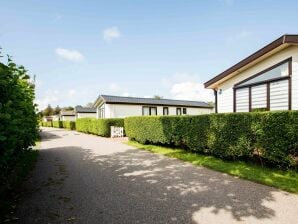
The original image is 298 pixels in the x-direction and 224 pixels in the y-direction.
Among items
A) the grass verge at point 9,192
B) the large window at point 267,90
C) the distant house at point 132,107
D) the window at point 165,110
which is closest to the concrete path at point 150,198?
the grass verge at point 9,192

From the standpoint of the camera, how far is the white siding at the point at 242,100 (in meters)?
13.3

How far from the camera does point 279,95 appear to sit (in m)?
11.4

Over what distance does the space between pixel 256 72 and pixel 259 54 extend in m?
1.12

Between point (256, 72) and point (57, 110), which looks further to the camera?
point (57, 110)

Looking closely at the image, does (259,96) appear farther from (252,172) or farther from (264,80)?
(252,172)

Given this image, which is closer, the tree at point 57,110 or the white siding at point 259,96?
the white siding at point 259,96

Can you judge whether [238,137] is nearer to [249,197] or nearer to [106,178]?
[249,197]

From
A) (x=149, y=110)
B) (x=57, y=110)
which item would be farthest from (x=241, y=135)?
(x=57, y=110)

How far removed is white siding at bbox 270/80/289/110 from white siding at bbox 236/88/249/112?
163 centimetres

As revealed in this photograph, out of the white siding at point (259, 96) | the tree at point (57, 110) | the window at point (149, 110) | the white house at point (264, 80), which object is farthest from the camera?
the tree at point (57, 110)

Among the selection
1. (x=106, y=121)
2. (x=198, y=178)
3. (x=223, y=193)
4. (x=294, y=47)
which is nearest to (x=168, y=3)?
(x=294, y=47)

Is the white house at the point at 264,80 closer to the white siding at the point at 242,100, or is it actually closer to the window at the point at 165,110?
the white siding at the point at 242,100

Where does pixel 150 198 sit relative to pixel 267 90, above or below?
below

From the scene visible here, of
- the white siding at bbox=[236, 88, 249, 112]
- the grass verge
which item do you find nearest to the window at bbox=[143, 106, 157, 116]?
the white siding at bbox=[236, 88, 249, 112]
